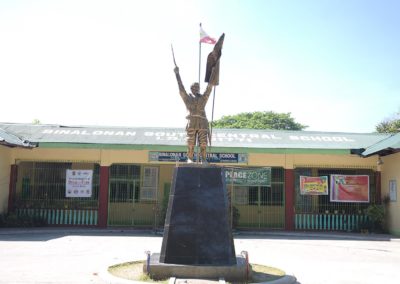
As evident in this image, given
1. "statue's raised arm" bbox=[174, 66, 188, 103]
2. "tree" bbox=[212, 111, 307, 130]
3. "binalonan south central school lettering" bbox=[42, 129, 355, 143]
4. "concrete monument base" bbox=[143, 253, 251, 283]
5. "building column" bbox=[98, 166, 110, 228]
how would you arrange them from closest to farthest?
"concrete monument base" bbox=[143, 253, 251, 283] < "statue's raised arm" bbox=[174, 66, 188, 103] < "building column" bbox=[98, 166, 110, 228] < "binalonan south central school lettering" bbox=[42, 129, 355, 143] < "tree" bbox=[212, 111, 307, 130]

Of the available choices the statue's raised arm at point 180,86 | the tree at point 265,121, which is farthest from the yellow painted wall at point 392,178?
the tree at point 265,121

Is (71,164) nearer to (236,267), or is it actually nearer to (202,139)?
(202,139)

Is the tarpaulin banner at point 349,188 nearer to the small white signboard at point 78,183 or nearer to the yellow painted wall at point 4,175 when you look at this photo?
the small white signboard at point 78,183

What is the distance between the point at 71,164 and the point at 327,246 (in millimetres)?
11565

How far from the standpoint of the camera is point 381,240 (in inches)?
584

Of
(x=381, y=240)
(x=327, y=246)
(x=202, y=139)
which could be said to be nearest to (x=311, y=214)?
(x=381, y=240)

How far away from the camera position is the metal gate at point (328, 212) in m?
17.3

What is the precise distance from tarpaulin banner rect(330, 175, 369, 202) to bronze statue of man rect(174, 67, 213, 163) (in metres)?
9.87

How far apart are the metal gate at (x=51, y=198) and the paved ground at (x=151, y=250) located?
4.28 feet

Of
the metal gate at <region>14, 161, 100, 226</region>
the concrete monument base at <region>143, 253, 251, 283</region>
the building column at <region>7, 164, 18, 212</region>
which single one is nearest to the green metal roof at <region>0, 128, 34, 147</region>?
the building column at <region>7, 164, 18, 212</region>

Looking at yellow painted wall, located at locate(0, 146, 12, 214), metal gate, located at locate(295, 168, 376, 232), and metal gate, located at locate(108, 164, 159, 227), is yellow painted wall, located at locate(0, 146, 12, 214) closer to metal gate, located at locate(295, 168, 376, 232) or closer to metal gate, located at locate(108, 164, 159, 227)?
metal gate, located at locate(108, 164, 159, 227)

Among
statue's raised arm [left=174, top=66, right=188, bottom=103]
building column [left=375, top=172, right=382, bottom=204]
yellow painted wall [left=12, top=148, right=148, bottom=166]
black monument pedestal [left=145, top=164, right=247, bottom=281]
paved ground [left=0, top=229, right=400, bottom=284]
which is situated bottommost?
paved ground [left=0, top=229, right=400, bottom=284]

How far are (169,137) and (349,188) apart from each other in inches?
295

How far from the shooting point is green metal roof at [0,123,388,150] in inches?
679
